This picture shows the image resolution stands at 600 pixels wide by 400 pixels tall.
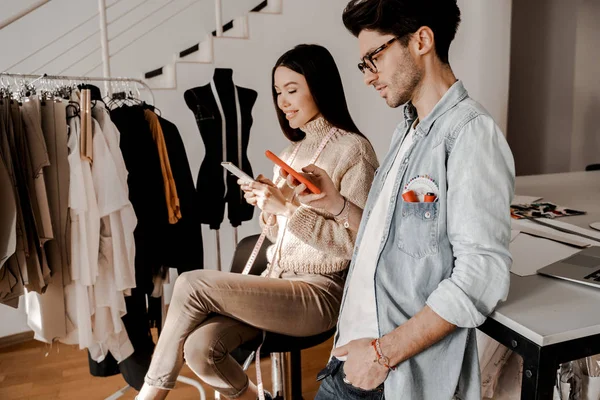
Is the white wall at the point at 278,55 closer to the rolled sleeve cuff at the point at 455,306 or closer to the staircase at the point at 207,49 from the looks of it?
the staircase at the point at 207,49

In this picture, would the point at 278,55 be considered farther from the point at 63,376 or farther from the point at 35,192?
the point at 63,376

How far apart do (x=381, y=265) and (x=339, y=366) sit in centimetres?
32

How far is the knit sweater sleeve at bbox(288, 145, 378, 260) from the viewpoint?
4.82ft

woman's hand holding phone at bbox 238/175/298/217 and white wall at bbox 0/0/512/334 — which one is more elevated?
white wall at bbox 0/0/512/334

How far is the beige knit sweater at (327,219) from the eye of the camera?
1.48 m

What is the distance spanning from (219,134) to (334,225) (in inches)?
45.3

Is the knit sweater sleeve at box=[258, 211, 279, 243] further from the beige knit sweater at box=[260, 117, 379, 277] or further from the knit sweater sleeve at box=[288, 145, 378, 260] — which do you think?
the knit sweater sleeve at box=[288, 145, 378, 260]

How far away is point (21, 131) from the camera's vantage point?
1672 millimetres

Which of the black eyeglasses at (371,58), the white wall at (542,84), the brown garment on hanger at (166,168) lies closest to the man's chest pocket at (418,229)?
the black eyeglasses at (371,58)

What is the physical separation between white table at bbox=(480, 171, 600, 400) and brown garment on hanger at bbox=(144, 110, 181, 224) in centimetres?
143

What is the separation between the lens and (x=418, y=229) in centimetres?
93

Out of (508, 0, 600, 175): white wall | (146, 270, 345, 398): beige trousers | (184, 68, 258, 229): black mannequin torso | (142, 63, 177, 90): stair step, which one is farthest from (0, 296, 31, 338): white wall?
(508, 0, 600, 175): white wall

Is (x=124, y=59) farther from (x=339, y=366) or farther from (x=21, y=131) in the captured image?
(x=339, y=366)

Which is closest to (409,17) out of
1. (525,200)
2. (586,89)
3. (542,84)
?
(525,200)
